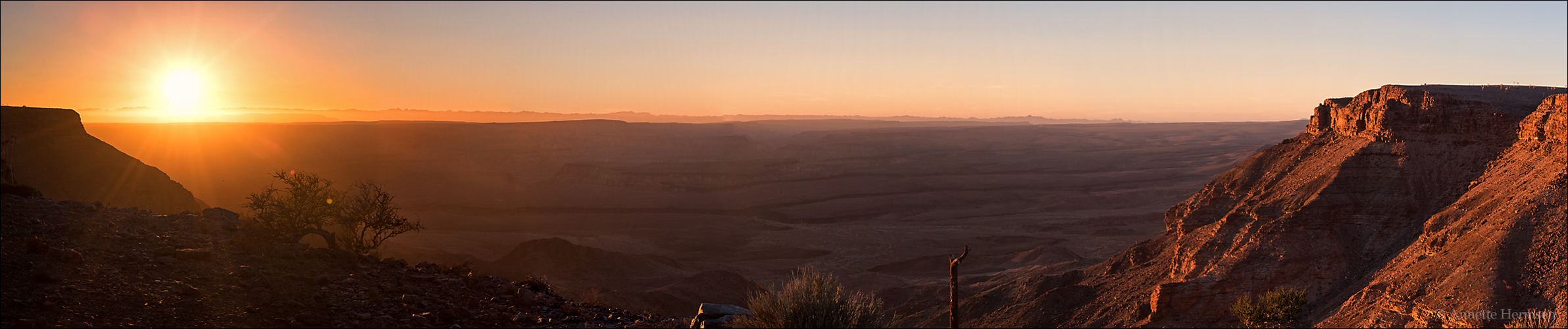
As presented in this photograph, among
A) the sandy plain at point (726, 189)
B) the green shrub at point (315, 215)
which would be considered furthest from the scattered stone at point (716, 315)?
the sandy plain at point (726, 189)

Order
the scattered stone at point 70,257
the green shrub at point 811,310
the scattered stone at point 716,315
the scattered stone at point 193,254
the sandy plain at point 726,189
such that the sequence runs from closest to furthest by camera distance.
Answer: the scattered stone at point 70,257 → the green shrub at point 811,310 → the scattered stone at point 193,254 → the scattered stone at point 716,315 → the sandy plain at point 726,189

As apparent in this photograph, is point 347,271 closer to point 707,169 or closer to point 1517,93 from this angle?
point 1517,93

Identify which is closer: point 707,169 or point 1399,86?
point 1399,86

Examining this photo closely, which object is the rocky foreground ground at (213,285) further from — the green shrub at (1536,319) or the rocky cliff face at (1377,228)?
the rocky cliff face at (1377,228)

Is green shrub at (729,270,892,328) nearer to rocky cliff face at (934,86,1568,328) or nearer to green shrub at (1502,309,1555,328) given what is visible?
green shrub at (1502,309,1555,328)

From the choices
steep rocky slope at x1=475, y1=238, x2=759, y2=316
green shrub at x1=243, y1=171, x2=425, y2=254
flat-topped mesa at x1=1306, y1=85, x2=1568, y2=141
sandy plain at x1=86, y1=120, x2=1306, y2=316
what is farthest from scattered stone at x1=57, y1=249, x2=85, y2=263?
flat-topped mesa at x1=1306, y1=85, x2=1568, y2=141

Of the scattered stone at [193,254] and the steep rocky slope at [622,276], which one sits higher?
the scattered stone at [193,254]

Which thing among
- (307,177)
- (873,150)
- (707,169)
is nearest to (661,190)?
(707,169)
